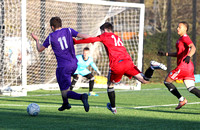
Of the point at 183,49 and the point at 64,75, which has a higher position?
the point at 183,49

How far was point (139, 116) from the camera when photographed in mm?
7891

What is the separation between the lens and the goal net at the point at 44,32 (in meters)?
14.4

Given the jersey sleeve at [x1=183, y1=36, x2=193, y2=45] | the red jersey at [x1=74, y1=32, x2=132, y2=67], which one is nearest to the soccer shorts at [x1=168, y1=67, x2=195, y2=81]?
the jersey sleeve at [x1=183, y1=36, x2=193, y2=45]

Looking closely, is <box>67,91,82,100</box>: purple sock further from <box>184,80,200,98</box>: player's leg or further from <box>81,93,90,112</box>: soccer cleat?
<box>184,80,200,98</box>: player's leg

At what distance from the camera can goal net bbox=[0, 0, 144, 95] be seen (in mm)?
14352

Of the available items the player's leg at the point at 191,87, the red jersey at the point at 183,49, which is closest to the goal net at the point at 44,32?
the red jersey at the point at 183,49

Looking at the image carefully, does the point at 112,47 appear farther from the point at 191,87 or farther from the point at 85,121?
the point at 191,87

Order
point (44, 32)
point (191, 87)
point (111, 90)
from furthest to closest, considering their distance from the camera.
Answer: point (44, 32) < point (191, 87) < point (111, 90)

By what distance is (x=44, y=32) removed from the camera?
50.7 ft

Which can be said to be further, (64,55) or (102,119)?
(64,55)

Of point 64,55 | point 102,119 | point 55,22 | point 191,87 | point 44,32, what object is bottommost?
point 102,119

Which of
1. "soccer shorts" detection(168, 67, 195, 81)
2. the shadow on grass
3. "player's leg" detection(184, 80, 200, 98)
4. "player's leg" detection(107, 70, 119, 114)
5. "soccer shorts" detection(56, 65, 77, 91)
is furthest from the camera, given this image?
"soccer shorts" detection(168, 67, 195, 81)

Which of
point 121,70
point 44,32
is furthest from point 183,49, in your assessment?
point 44,32

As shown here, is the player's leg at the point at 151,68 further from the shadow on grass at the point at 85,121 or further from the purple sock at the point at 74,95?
the purple sock at the point at 74,95
